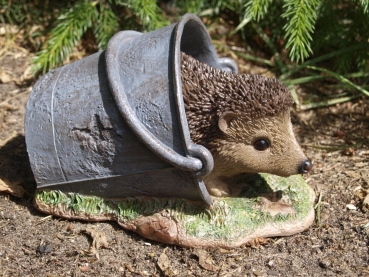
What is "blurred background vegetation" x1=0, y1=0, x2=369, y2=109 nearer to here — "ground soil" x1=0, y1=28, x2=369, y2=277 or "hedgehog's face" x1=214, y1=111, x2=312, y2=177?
"ground soil" x1=0, y1=28, x2=369, y2=277

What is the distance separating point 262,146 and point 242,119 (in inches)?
7.5

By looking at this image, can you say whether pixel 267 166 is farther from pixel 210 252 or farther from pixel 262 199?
pixel 210 252

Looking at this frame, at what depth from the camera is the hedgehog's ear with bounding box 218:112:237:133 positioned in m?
2.69

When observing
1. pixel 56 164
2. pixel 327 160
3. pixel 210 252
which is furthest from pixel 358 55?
pixel 56 164

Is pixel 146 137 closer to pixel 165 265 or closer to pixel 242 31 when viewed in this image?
pixel 165 265

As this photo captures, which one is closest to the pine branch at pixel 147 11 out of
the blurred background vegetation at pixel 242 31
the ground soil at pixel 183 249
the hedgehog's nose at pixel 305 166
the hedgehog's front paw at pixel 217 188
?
the blurred background vegetation at pixel 242 31

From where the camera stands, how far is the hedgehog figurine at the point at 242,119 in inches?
106

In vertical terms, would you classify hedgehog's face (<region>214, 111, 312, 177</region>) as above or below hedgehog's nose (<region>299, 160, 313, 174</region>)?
above

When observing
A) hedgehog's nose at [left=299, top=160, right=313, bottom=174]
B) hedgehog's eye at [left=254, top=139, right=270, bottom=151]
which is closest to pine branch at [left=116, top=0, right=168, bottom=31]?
hedgehog's eye at [left=254, top=139, right=270, bottom=151]

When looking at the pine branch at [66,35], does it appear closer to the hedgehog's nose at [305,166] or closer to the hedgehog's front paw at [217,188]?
the hedgehog's front paw at [217,188]

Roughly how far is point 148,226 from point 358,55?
241 cm

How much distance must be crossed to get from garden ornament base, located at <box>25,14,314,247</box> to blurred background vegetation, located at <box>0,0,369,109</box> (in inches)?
48.9

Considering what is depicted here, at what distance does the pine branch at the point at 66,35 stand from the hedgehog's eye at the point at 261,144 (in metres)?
2.09

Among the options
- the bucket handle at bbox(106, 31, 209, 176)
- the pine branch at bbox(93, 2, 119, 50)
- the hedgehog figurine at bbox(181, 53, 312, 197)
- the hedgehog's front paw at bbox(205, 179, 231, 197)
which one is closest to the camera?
the bucket handle at bbox(106, 31, 209, 176)
